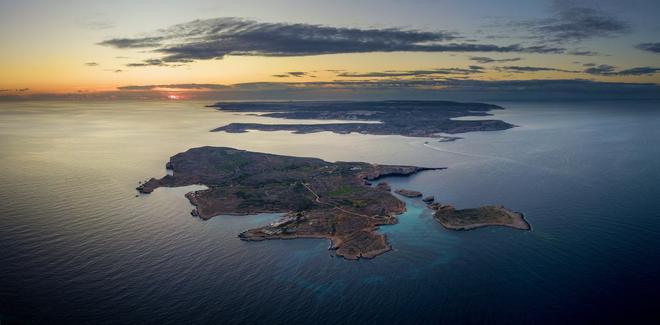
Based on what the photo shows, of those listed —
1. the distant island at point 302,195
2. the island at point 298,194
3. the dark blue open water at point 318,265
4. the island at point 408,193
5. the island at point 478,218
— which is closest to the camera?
the dark blue open water at point 318,265

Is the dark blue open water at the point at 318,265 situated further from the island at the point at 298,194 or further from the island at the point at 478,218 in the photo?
the island at the point at 298,194

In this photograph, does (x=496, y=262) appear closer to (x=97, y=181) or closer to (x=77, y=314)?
(x=77, y=314)

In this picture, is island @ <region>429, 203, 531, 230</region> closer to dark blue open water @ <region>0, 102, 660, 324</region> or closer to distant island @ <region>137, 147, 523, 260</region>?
distant island @ <region>137, 147, 523, 260</region>

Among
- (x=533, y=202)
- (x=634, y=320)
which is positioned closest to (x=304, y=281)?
(x=634, y=320)

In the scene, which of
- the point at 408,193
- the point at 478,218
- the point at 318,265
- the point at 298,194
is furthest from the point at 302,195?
the point at 478,218

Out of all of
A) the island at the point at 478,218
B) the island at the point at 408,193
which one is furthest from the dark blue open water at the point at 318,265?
the island at the point at 408,193

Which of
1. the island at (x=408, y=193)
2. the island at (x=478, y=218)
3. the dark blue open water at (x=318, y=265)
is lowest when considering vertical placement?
the dark blue open water at (x=318, y=265)

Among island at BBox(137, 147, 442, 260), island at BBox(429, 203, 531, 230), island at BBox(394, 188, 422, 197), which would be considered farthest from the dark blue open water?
island at BBox(394, 188, 422, 197)
